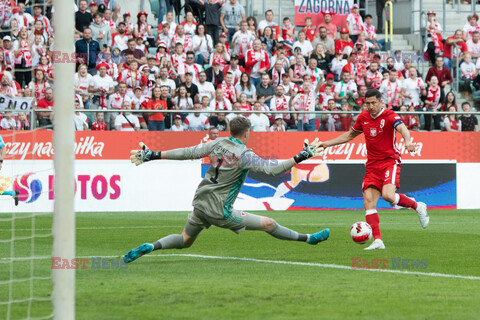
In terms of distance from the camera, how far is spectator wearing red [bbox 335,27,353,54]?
83.1 ft

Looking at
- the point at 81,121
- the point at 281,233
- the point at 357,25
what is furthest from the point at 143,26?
the point at 281,233

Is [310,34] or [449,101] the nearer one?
[449,101]

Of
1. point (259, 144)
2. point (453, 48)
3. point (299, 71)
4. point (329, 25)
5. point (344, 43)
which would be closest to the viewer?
point (259, 144)

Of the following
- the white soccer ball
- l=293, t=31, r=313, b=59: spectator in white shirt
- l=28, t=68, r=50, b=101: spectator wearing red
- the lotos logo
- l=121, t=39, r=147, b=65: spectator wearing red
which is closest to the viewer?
the white soccer ball

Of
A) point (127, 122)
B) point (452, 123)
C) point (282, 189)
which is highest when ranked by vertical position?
point (127, 122)

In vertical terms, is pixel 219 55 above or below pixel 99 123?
above

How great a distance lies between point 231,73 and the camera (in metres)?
22.3

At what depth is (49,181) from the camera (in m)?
18.7

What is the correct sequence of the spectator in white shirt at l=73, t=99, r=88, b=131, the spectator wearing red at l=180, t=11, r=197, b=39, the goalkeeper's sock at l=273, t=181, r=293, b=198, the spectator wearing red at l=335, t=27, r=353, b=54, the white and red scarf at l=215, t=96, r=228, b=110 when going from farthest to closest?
1. the spectator wearing red at l=335, t=27, r=353, b=54
2. the spectator wearing red at l=180, t=11, r=197, b=39
3. the white and red scarf at l=215, t=96, r=228, b=110
4. the goalkeeper's sock at l=273, t=181, r=293, b=198
5. the spectator in white shirt at l=73, t=99, r=88, b=131

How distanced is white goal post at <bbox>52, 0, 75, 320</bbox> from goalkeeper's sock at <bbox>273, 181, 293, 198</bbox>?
15443 millimetres

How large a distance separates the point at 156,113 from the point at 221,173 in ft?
34.2

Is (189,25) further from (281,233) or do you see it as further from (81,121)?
(281,233)

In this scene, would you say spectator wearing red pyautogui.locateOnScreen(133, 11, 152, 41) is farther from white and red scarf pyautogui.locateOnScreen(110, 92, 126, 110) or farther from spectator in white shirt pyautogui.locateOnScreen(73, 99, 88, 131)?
spectator in white shirt pyautogui.locateOnScreen(73, 99, 88, 131)

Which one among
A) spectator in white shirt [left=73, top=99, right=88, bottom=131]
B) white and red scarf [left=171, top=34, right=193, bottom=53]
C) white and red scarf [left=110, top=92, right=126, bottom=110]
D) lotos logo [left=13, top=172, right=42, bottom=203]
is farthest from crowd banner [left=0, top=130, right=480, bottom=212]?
white and red scarf [left=171, top=34, right=193, bottom=53]
